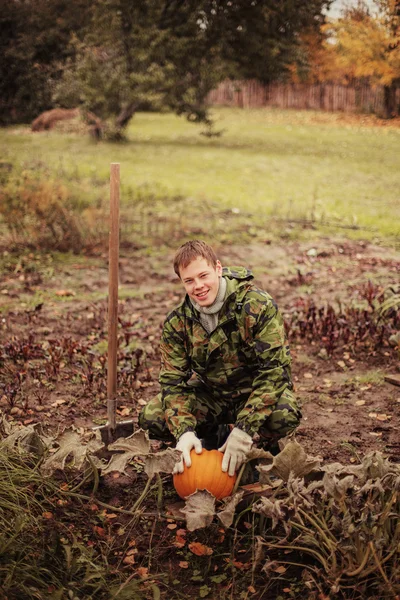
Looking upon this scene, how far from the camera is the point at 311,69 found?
7.75m

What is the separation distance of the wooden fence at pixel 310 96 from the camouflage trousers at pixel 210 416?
4.45 m

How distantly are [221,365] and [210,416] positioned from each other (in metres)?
0.28

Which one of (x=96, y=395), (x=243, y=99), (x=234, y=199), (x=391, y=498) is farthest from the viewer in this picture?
(x=243, y=99)

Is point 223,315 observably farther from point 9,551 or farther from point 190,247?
point 9,551

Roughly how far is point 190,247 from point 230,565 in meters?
1.29

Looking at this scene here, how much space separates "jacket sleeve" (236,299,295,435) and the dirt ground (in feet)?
2.07

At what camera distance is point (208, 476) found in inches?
108

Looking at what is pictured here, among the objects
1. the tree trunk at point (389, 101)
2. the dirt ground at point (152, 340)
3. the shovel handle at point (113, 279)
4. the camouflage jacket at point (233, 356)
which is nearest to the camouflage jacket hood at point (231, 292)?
the camouflage jacket at point (233, 356)

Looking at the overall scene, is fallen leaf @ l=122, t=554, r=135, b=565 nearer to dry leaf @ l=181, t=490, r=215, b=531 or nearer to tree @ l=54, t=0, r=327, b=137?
dry leaf @ l=181, t=490, r=215, b=531

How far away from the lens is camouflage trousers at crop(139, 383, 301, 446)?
3041mm

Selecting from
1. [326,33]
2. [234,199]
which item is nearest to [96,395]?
[326,33]

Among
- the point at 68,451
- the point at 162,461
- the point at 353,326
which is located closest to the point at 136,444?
the point at 162,461

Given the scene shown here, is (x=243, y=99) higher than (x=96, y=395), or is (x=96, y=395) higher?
(x=243, y=99)

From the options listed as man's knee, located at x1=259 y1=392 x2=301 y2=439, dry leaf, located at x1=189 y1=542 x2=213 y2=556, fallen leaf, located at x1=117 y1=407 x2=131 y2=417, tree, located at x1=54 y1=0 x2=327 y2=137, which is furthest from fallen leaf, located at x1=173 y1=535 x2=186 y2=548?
tree, located at x1=54 y1=0 x2=327 y2=137
